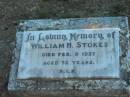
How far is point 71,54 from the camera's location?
3922 millimetres

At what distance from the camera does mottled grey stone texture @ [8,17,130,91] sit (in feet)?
12.3

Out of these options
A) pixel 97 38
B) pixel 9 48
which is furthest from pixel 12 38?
pixel 97 38

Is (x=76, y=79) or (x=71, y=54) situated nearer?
(x=76, y=79)

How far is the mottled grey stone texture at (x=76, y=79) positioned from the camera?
147 inches

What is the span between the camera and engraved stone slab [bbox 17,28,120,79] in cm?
379

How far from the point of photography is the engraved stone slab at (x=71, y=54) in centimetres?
379

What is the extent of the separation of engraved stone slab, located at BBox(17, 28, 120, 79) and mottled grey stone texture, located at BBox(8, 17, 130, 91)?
7cm

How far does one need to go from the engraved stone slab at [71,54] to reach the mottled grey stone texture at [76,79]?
0.22 feet

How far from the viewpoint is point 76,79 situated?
12.5 feet

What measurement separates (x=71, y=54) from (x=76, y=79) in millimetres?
303

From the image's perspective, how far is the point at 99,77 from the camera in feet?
12.2

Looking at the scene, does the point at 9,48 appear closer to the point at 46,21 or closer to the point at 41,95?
the point at 46,21

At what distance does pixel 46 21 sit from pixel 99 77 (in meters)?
1.10

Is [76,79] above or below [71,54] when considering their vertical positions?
below
